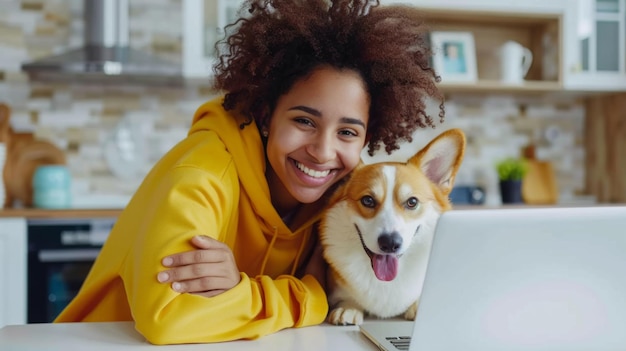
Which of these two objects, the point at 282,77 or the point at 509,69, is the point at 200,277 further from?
the point at 509,69

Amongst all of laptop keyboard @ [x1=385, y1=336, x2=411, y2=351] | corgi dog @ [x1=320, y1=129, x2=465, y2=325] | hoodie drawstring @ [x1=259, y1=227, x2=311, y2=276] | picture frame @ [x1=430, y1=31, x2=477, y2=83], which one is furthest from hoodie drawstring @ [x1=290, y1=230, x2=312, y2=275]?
picture frame @ [x1=430, y1=31, x2=477, y2=83]

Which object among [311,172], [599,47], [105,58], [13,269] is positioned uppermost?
[599,47]

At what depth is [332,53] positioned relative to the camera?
1124 mm

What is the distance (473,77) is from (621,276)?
2534 millimetres

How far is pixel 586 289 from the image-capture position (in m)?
0.76

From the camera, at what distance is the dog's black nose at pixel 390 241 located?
37.0 inches

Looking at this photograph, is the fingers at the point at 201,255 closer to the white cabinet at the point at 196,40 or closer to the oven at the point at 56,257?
the oven at the point at 56,257

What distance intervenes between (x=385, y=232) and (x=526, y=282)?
25 cm

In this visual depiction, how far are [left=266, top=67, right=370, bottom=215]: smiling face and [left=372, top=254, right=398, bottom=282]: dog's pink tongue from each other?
0.22 meters

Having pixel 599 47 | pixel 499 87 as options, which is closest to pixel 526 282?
pixel 499 87

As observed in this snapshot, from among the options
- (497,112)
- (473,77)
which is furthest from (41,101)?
(497,112)

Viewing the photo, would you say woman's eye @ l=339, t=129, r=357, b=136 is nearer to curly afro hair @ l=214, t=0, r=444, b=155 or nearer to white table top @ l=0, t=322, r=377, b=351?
curly afro hair @ l=214, t=0, r=444, b=155

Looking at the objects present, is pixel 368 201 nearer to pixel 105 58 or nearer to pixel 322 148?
pixel 322 148

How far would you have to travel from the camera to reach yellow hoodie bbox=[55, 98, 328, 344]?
868 millimetres
